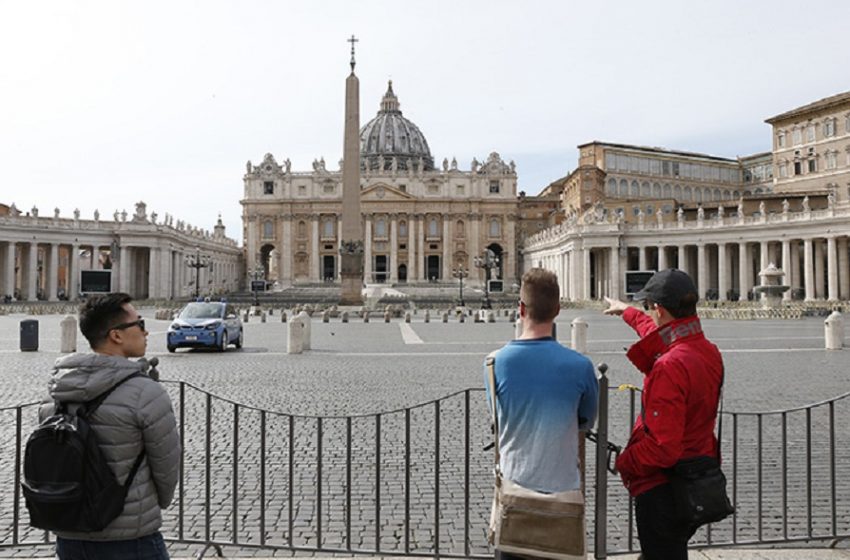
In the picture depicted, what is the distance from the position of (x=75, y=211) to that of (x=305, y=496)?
215 feet

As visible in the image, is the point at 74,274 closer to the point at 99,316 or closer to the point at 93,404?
the point at 99,316

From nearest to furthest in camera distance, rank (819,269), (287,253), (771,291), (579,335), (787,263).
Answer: (579,335), (771,291), (787,263), (819,269), (287,253)

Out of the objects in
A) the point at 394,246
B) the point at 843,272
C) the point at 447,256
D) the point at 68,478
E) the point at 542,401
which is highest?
the point at 394,246

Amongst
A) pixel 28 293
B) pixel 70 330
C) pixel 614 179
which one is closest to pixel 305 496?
pixel 70 330

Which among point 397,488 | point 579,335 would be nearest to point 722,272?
point 579,335

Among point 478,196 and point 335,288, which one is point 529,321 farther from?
point 478,196

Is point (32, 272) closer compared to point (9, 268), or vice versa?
point (9, 268)

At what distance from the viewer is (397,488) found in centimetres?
603

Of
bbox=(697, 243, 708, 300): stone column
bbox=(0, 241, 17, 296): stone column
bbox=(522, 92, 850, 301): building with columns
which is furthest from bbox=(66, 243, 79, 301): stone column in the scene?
bbox=(697, 243, 708, 300): stone column

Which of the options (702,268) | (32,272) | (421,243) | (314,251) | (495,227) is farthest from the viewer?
(495,227)

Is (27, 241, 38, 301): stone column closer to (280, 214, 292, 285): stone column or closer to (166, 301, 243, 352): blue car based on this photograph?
(280, 214, 292, 285): stone column

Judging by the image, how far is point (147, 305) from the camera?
51031 mm

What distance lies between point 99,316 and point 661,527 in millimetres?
2670

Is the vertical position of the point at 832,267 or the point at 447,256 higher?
the point at 447,256
